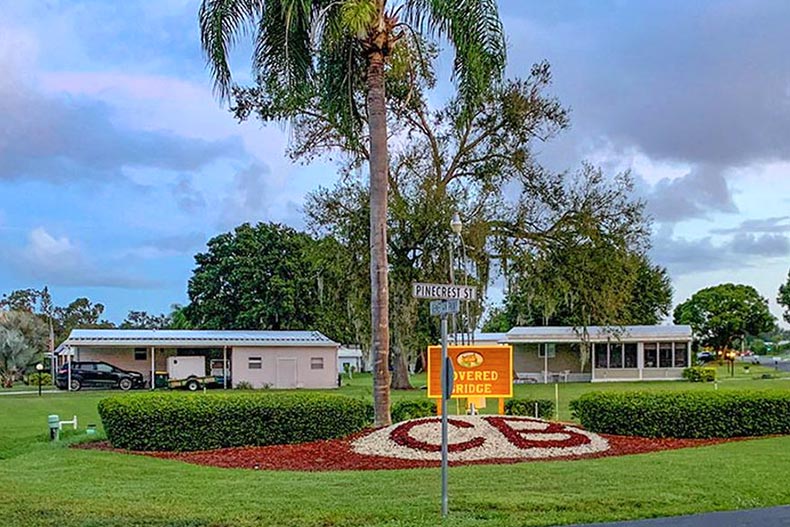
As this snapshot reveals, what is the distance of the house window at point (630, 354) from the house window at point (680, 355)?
2123 millimetres

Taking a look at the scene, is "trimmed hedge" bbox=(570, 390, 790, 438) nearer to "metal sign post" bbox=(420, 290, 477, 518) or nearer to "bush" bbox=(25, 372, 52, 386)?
"metal sign post" bbox=(420, 290, 477, 518)

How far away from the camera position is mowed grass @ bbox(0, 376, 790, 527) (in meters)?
7.27

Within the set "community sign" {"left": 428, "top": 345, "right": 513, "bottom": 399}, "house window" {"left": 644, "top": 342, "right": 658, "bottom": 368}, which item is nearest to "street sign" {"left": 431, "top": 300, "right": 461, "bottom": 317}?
"community sign" {"left": 428, "top": 345, "right": 513, "bottom": 399}

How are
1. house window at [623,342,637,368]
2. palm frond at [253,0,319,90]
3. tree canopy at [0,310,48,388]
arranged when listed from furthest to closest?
tree canopy at [0,310,48,388] < house window at [623,342,637,368] < palm frond at [253,0,319,90]

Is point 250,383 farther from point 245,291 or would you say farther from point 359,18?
point 359,18

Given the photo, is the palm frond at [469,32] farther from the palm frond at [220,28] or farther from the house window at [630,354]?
the house window at [630,354]

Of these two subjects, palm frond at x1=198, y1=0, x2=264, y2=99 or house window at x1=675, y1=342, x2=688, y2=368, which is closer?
palm frond at x1=198, y1=0, x2=264, y2=99

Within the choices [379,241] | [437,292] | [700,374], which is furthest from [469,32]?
[700,374]

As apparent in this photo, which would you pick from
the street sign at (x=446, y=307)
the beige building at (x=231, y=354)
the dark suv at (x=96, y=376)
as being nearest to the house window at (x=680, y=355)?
the beige building at (x=231, y=354)

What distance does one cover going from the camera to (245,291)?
50250mm

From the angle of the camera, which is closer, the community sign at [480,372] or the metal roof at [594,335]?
→ the community sign at [480,372]

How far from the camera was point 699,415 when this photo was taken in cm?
1416

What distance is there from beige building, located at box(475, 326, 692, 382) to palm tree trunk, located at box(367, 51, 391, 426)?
28.2m

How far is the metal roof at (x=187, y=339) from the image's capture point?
122 feet
